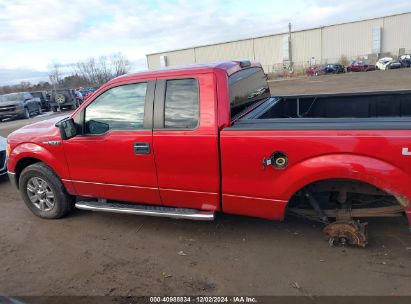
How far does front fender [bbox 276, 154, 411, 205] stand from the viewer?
305 centimetres

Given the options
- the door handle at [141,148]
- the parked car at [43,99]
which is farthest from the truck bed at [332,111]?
the parked car at [43,99]

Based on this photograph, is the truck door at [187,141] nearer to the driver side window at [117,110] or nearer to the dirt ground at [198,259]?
the driver side window at [117,110]

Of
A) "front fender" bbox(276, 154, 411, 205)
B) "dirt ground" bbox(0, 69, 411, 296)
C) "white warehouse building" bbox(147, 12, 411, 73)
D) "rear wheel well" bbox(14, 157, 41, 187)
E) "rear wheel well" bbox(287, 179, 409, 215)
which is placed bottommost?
"dirt ground" bbox(0, 69, 411, 296)

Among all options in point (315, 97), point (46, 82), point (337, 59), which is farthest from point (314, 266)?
point (46, 82)

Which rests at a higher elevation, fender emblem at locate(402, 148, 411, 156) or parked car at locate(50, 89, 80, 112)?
fender emblem at locate(402, 148, 411, 156)

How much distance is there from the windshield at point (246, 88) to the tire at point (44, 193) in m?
2.50

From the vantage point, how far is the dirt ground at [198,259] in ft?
10.6

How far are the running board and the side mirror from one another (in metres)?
0.86

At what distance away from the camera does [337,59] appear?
66.8 m

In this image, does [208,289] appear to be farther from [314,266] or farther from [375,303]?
[375,303]

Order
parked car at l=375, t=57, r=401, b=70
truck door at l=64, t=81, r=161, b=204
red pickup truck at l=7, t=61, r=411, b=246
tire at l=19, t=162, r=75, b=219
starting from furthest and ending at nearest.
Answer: parked car at l=375, t=57, r=401, b=70
tire at l=19, t=162, r=75, b=219
truck door at l=64, t=81, r=161, b=204
red pickup truck at l=7, t=61, r=411, b=246

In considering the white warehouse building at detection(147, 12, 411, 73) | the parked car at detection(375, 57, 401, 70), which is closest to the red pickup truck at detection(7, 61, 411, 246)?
the parked car at detection(375, 57, 401, 70)

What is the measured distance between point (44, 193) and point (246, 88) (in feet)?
9.69

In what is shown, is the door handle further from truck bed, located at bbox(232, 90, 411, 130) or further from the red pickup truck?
truck bed, located at bbox(232, 90, 411, 130)
